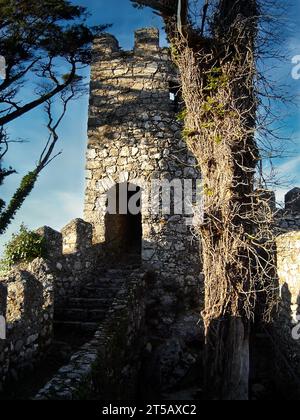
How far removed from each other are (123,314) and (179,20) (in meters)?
4.34

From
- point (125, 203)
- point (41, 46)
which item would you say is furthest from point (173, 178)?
point (41, 46)

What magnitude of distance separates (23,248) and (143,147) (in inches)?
130

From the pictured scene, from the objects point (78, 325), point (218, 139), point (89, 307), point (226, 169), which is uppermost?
point (218, 139)

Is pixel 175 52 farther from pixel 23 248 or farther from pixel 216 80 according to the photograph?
pixel 23 248

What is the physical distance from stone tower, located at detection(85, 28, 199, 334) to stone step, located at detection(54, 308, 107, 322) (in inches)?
71.1

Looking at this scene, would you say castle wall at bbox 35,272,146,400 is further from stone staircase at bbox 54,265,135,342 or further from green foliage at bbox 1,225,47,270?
green foliage at bbox 1,225,47,270

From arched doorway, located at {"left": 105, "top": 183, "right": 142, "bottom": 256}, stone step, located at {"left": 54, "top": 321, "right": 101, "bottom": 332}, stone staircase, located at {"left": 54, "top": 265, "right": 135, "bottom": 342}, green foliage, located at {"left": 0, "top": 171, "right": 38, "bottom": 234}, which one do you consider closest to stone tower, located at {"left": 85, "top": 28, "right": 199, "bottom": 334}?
arched doorway, located at {"left": 105, "top": 183, "right": 142, "bottom": 256}

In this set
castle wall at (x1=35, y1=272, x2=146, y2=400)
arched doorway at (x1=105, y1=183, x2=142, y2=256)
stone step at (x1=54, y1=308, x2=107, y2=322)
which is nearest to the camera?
castle wall at (x1=35, y1=272, x2=146, y2=400)

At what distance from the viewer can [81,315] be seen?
7.07 metres

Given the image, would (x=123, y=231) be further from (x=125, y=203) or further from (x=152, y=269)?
(x=152, y=269)

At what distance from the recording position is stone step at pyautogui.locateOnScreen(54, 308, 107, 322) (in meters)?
7.02

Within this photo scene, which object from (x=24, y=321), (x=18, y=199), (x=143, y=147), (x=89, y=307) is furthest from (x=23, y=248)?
(x=18, y=199)

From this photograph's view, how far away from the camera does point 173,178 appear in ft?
29.3

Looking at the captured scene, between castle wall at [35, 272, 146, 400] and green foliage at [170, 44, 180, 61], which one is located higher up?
green foliage at [170, 44, 180, 61]
